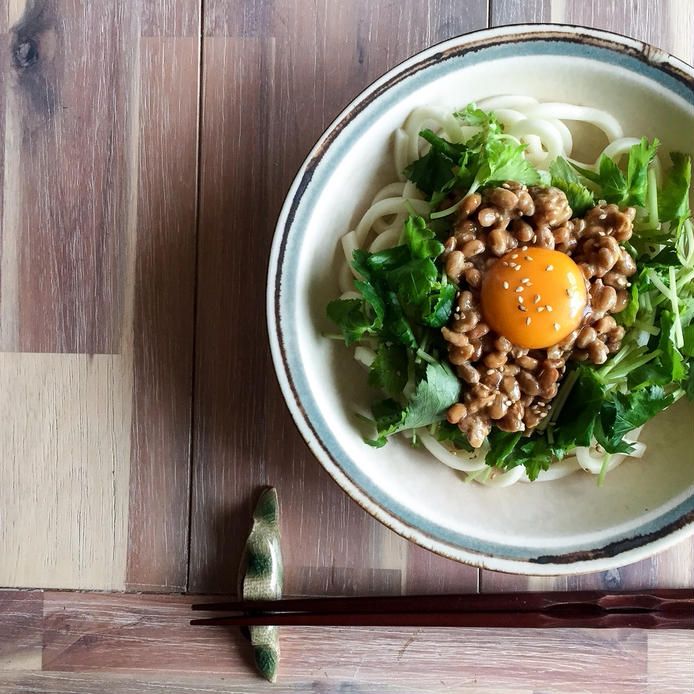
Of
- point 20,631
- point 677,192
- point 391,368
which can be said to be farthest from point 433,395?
point 20,631

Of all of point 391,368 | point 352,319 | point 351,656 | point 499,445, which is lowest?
point 351,656

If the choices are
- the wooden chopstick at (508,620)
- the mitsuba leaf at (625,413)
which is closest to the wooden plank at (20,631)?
the wooden chopstick at (508,620)

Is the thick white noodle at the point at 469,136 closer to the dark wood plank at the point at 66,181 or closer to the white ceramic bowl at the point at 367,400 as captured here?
the white ceramic bowl at the point at 367,400

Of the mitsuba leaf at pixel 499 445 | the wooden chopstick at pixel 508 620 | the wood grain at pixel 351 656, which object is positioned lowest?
the wood grain at pixel 351 656

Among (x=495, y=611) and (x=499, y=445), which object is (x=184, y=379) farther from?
(x=495, y=611)

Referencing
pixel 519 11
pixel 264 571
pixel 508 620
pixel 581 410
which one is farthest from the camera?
pixel 519 11

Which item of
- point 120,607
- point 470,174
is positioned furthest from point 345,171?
point 120,607

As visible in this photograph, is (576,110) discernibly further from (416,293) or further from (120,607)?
(120,607)
